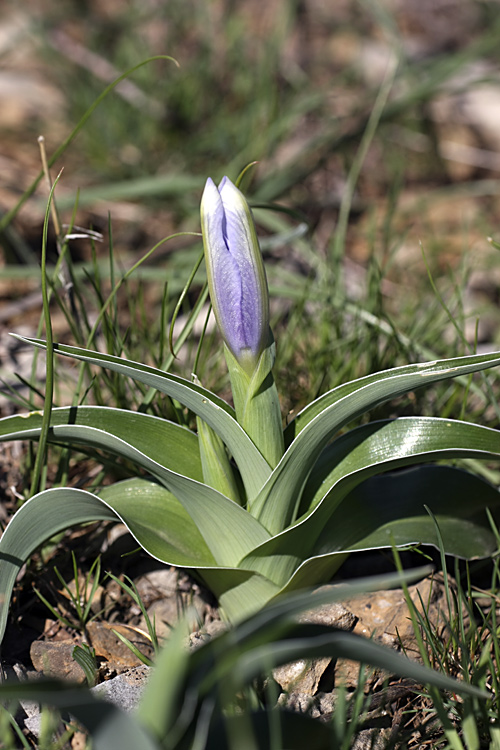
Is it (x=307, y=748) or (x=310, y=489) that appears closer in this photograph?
(x=307, y=748)

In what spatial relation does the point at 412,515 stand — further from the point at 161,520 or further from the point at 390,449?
the point at 161,520

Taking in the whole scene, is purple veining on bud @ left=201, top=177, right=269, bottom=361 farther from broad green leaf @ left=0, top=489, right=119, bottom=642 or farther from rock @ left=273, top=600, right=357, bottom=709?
rock @ left=273, top=600, right=357, bottom=709

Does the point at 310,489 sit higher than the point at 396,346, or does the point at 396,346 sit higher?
the point at 396,346

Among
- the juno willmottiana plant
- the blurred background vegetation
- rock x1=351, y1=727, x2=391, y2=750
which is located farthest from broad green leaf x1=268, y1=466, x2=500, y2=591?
the blurred background vegetation

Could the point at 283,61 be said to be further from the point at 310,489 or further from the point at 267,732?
the point at 267,732

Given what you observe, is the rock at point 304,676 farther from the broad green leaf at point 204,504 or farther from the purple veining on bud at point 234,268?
the purple veining on bud at point 234,268

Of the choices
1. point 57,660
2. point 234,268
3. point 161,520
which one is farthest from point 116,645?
point 234,268

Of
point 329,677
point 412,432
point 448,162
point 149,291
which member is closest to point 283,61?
point 448,162
